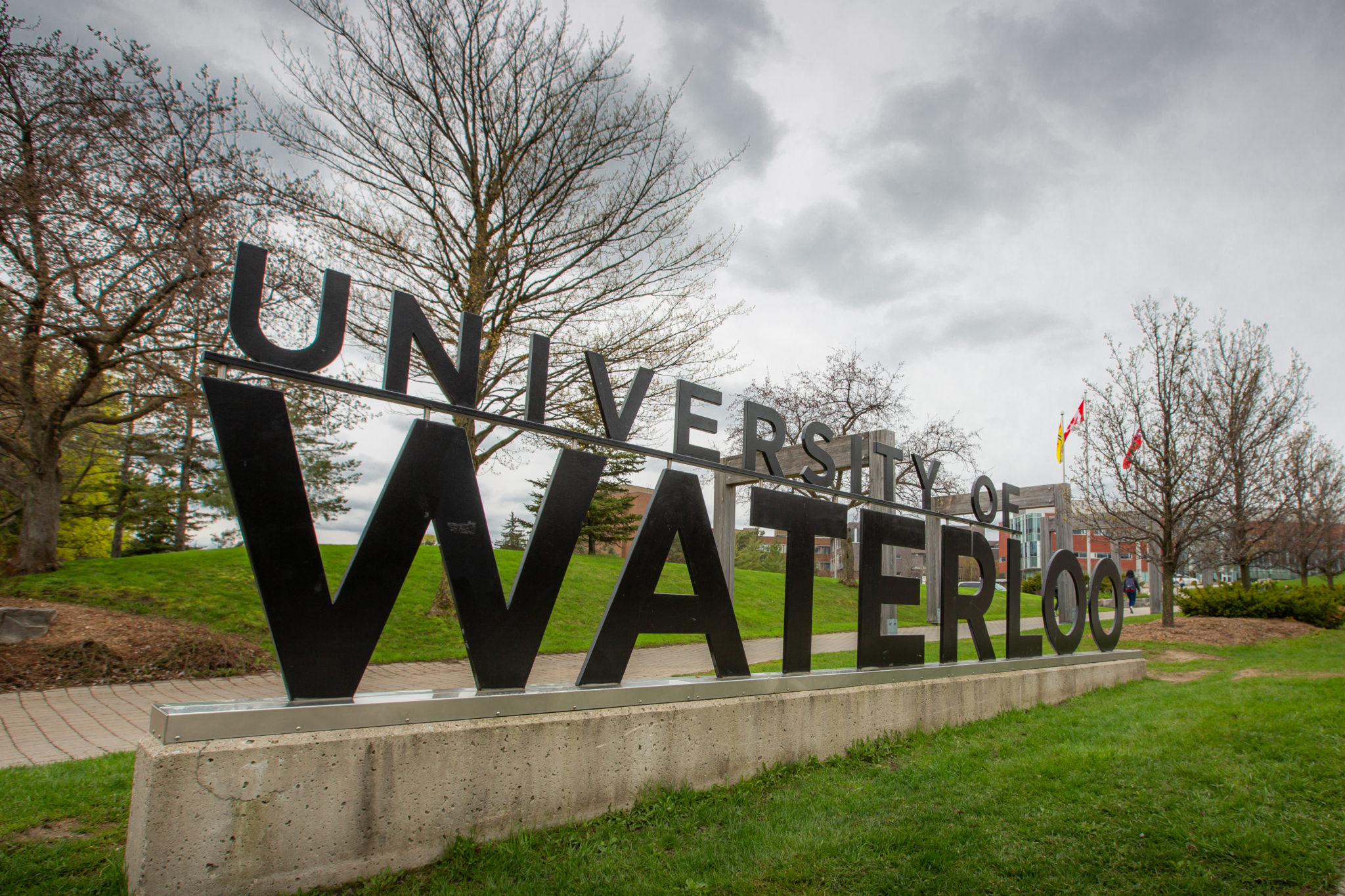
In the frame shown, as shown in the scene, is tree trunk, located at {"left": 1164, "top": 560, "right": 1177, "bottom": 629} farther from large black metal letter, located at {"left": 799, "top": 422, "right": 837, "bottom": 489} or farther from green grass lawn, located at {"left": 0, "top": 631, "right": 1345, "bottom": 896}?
large black metal letter, located at {"left": 799, "top": 422, "right": 837, "bottom": 489}

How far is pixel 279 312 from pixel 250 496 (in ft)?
30.8

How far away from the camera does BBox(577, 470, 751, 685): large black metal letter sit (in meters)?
4.24

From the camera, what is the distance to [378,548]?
11.2 feet

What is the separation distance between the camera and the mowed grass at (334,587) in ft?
34.8

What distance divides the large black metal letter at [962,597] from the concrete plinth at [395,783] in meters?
2.67

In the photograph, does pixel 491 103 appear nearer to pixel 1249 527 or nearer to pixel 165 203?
pixel 165 203

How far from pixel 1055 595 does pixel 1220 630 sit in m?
9.00

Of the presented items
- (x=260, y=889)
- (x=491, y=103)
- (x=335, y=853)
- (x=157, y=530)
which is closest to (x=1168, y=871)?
(x=335, y=853)

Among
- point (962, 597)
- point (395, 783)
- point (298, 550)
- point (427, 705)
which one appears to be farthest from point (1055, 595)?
point (298, 550)

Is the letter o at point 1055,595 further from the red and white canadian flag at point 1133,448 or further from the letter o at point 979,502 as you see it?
the red and white canadian flag at point 1133,448

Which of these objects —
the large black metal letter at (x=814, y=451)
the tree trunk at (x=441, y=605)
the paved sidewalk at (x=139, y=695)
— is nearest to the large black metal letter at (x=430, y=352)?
the paved sidewalk at (x=139, y=695)

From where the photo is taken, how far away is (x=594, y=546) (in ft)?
112

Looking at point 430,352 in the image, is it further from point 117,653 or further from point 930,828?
point 117,653

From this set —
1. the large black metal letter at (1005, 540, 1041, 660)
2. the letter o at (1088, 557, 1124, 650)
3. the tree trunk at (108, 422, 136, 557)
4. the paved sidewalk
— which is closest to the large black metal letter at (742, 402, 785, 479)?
the paved sidewalk
